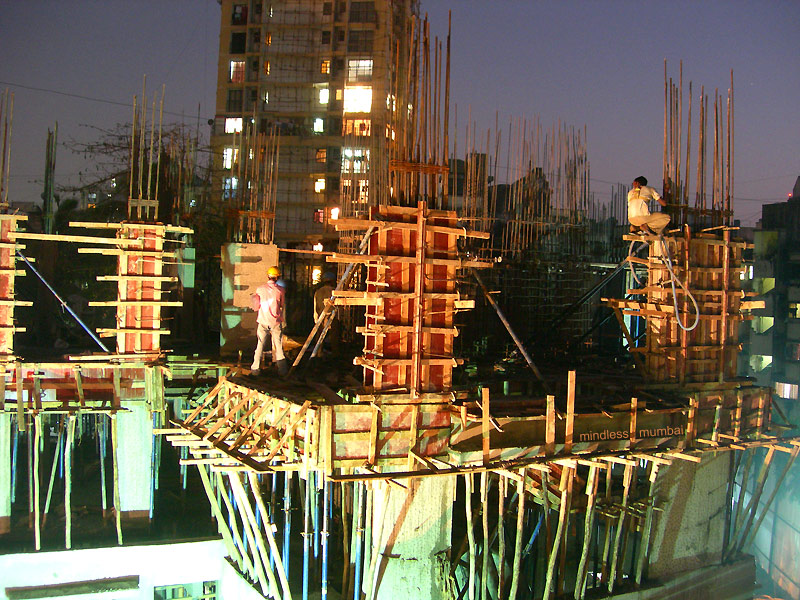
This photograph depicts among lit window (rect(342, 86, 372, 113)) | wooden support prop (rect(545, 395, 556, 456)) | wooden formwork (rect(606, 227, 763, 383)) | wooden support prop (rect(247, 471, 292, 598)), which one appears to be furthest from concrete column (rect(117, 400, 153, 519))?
lit window (rect(342, 86, 372, 113))

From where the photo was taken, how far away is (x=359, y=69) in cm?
4950

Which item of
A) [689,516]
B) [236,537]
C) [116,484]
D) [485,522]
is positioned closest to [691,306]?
[689,516]

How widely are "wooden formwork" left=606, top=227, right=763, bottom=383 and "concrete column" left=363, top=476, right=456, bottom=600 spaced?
5.96 m

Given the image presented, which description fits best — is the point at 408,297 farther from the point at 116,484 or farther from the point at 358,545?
the point at 116,484

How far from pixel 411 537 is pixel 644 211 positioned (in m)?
7.80

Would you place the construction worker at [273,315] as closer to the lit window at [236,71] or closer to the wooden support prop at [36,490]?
the wooden support prop at [36,490]

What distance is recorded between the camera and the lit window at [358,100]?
158ft

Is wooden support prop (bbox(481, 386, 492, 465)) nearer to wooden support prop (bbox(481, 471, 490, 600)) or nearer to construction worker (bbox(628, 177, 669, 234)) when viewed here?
wooden support prop (bbox(481, 471, 490, 600))

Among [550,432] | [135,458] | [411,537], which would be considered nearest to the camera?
[411,537]

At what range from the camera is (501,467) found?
10477 mm

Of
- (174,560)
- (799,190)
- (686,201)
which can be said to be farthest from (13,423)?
(799,190)

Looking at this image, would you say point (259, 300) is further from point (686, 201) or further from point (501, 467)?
point (686, 201)

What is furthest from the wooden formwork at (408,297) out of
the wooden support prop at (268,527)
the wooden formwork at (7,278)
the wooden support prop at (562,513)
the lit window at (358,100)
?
the lit window at (358,100)

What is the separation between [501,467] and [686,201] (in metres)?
8.24
